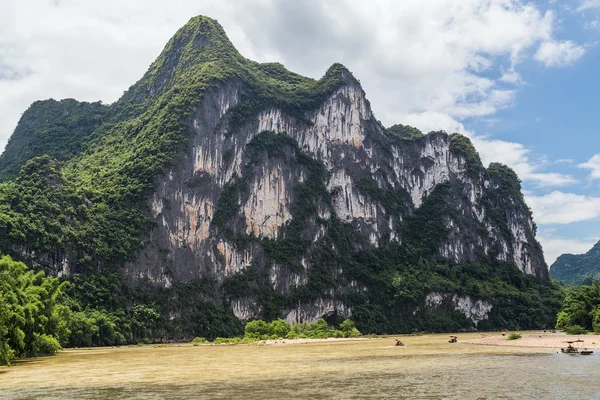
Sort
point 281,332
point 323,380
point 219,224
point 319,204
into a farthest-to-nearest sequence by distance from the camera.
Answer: point 319,204 → point 219,224 → point 281,332 → point 323,380

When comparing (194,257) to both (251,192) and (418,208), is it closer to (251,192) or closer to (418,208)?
(251,192)

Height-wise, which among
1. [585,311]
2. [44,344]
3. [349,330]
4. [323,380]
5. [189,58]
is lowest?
[323,380]

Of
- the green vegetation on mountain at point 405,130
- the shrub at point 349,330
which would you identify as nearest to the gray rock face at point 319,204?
the shrub at point 349,330

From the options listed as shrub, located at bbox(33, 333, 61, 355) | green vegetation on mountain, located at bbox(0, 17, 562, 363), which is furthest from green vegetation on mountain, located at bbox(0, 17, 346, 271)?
shrub, located at bbox(33, 333, 61, 355)

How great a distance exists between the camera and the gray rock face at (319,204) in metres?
95.2

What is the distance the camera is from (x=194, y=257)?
9362 centimetres

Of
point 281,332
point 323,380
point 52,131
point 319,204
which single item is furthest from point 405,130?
point 323,380

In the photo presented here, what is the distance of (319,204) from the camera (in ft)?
383

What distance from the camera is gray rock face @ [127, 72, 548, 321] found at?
313 ft

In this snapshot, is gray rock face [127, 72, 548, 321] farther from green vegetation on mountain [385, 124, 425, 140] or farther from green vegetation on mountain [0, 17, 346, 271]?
green vegetation on mountain [385, 124, 425, 140]

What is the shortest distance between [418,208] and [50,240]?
8841cm

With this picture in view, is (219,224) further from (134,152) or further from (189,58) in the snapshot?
(189,58)

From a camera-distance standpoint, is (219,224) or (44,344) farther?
(219,224)

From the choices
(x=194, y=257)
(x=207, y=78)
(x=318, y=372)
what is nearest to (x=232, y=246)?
(x=194, y=257)
